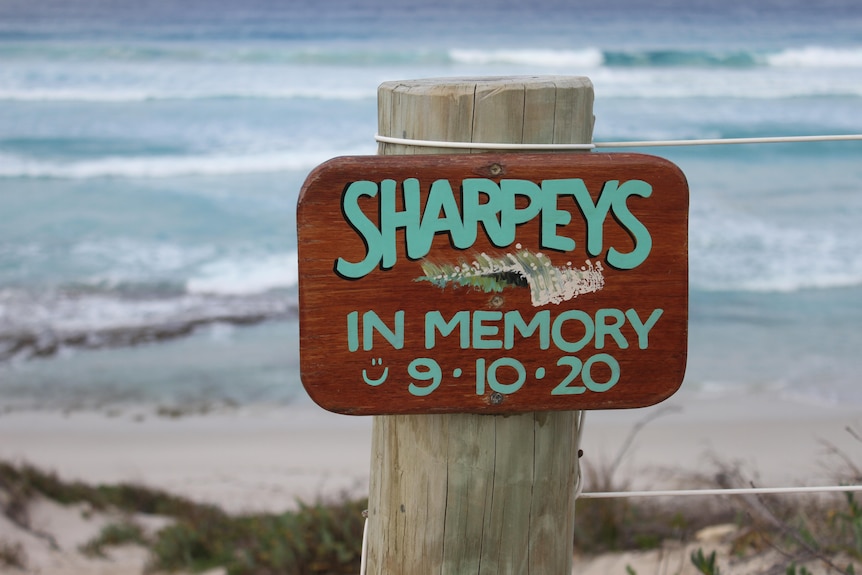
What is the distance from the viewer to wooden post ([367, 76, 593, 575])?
1.39m

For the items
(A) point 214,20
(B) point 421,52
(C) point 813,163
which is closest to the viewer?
(C) point 813,163

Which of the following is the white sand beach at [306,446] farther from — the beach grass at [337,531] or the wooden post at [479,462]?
the wooden post at [479,462]

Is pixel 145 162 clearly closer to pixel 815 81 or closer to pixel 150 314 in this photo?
pixel 150 314

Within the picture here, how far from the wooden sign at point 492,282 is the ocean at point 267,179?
14.0ft

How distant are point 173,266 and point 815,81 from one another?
16.6 metres

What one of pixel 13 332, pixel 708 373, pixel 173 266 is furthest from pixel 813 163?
pixel 13 332

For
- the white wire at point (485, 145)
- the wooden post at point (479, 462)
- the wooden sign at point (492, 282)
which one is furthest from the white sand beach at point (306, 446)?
the white wire at point (485, 145)

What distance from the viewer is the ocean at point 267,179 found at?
6.14 metres

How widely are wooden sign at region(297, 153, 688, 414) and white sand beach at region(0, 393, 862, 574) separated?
9.55 feet

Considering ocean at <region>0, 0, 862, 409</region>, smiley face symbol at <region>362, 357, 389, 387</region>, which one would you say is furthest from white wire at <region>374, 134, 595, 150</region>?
Result: ocean at <region>0, 0, 862, 409</region>

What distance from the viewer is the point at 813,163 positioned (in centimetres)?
1258

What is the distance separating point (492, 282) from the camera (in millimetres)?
1364

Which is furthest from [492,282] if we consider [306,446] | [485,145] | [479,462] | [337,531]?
[306,446]

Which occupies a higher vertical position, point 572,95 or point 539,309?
point 572,95
